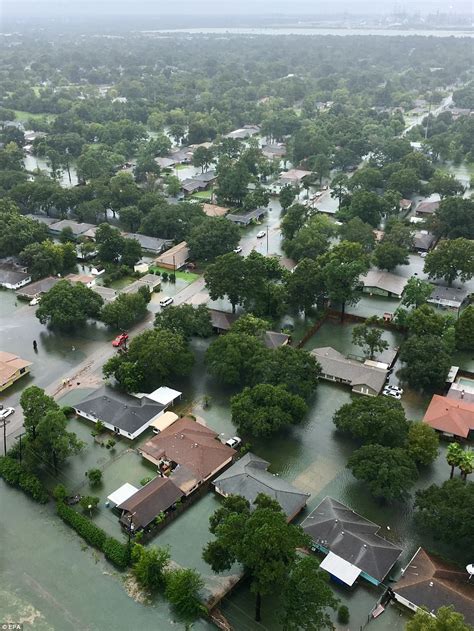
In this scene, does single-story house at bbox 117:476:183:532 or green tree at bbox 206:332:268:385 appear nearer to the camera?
single-story house at bbox 117:476:183:532

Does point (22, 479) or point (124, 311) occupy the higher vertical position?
point (124, 311)

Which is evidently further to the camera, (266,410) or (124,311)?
(124,311)

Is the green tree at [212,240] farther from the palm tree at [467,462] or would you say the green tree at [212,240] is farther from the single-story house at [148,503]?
the palm tree at [467,462]

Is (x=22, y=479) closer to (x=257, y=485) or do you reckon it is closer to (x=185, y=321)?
(x=257, y=485)

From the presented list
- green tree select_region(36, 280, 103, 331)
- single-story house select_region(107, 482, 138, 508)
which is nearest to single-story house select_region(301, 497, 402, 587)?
single-story house select_region(107, 482, 138, 508)

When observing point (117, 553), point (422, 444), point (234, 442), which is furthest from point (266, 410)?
point (117, 553)

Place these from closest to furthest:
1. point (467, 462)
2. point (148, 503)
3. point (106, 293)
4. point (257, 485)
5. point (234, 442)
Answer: point (467, 462), point (148, 503), point (257, 485), point (234, 442), point (106, 293)

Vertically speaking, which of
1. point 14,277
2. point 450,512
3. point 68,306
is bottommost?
point 14,277

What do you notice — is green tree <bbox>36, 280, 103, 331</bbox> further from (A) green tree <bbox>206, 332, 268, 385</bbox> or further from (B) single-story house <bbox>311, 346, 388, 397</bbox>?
(B) single-story house <bbox>311, 346, 388, 397</bbox>
